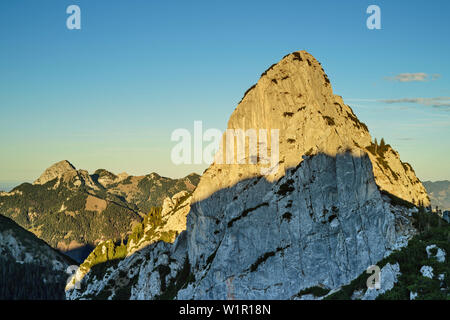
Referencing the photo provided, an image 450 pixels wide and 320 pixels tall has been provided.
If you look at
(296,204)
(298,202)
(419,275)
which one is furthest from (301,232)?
(419,275)

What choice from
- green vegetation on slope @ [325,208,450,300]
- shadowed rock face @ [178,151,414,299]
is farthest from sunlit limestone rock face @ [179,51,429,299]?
green vegetation on slope @ [325,208,450,300]

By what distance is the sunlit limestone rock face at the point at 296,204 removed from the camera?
383 ft

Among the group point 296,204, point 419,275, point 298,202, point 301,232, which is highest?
point 298,202

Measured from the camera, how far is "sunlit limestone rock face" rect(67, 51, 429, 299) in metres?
117

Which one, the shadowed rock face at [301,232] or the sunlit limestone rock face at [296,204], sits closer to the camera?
the shadowed rock face at [301,232]

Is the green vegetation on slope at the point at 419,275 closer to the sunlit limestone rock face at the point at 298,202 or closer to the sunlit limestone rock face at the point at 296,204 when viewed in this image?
the sunlit limestone rock face at the point at 296,204

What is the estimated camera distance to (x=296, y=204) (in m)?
132

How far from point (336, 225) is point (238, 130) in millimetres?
51275

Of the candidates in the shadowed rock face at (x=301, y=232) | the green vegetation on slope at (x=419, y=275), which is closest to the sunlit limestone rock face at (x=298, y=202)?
the shadowed rock face at (x=301, y=232)

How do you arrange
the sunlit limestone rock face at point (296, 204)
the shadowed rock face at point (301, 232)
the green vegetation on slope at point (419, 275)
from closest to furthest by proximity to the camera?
the green vegetation on slope at point (419, 275) < the shadowed rock face at point (301, 232) < the sunlit limestone rock face at point (296, 204)

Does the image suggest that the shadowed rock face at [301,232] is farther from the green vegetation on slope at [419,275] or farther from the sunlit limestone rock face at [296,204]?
the green vegetation on slope at [419,275]

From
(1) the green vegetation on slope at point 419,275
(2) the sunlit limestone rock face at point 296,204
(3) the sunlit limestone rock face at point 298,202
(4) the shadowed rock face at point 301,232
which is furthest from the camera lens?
(3) the sunlit limestone rock face at point 298,202

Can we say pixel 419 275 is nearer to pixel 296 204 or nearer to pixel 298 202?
→ pixel 298 202
